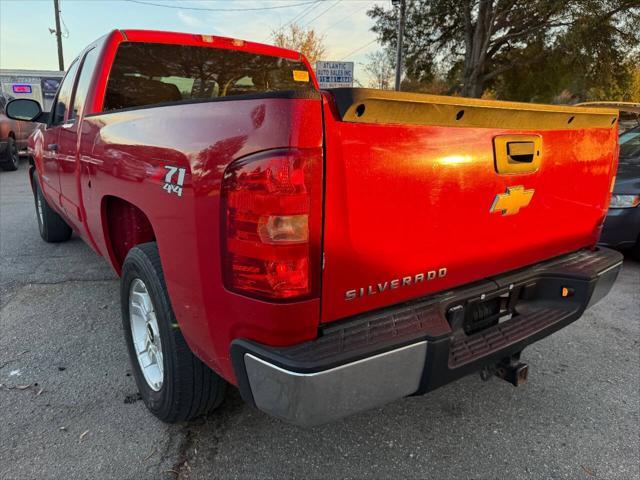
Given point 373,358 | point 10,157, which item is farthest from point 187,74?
point 10,157

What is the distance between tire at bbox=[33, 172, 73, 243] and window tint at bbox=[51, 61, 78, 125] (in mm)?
1499

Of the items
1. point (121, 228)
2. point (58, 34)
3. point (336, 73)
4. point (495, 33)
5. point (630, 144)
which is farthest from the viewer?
point (58, 34)

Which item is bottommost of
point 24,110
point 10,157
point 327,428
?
point 327,428

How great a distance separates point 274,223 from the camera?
1424 millimetres

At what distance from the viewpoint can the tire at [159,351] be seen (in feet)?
6.47

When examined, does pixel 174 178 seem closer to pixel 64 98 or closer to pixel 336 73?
pixel 64 98

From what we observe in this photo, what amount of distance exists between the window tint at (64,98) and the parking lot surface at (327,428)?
5.52 feet

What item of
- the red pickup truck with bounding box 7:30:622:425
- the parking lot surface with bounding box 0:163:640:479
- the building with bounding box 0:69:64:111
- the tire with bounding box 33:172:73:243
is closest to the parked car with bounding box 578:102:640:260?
the parking lot surface with bounding box 0:163:640:479

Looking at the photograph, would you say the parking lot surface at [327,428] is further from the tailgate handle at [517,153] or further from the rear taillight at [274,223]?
the tailgate handle at [517,153]

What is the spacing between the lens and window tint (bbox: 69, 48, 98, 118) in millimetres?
3184

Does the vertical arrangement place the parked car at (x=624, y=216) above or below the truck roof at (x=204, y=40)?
below

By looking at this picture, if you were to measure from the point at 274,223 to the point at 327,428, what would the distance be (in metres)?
1.35

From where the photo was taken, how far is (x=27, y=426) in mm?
2283

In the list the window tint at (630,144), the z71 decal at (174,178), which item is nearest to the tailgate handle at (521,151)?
the z71 decal at (174,178)
